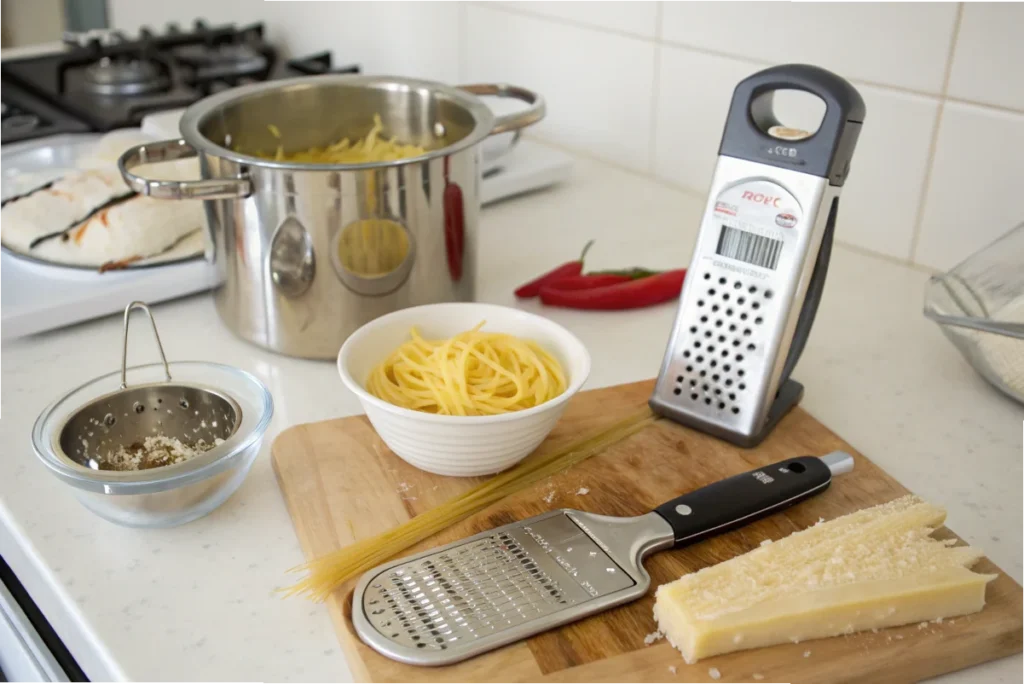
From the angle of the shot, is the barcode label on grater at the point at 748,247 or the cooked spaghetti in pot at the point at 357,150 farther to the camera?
the cooked spaghetti in pot at the point at 357,150

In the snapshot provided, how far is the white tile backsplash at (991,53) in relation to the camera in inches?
40.7

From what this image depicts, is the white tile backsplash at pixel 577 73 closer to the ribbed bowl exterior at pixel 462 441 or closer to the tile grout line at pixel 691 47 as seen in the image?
the tile grout line at pixel 691 47

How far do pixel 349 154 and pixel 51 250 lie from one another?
0.36m

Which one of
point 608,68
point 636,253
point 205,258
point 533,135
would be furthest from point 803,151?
point 533,135

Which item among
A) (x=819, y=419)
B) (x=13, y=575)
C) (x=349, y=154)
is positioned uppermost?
(x=349, y=154)

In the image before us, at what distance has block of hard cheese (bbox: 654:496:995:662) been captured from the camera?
64 centimetres

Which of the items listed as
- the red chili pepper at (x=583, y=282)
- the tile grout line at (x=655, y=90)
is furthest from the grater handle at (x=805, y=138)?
the tile grout line at (x=655, y=90)

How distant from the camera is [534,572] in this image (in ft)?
2.28

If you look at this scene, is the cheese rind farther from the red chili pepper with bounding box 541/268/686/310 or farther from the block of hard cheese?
the red chili pepper with bounding box 541/268/686/310

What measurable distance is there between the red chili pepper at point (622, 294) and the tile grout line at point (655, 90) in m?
0.43

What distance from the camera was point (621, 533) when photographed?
73 centimetres

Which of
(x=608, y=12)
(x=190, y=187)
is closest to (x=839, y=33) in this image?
(x=608, y=12)

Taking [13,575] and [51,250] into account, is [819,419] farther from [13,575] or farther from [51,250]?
[51,250]

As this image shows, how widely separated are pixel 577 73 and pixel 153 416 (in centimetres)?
99
